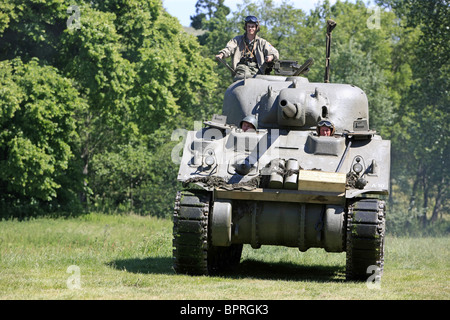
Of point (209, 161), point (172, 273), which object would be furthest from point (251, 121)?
point (172, 273)

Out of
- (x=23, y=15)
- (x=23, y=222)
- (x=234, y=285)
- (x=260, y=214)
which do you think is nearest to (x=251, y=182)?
(x=260, y=214)

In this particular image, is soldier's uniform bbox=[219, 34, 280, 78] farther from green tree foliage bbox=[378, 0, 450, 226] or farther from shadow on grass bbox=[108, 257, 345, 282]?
green tree foliage bbox=[378, 0, 450, 226]

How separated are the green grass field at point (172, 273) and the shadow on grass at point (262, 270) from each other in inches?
Answer: 0.6

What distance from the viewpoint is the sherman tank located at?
37.5 feet

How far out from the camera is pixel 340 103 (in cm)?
1358

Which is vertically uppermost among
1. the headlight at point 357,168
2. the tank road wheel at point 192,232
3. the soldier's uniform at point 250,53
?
the soldier's uniform at point 250,53

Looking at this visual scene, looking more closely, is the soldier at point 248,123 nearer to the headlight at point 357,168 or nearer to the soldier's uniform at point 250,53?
the headlight at point 357,168

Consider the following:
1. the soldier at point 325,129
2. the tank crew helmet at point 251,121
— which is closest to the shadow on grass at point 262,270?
the soldier at point 325,129

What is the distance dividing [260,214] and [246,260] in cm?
464

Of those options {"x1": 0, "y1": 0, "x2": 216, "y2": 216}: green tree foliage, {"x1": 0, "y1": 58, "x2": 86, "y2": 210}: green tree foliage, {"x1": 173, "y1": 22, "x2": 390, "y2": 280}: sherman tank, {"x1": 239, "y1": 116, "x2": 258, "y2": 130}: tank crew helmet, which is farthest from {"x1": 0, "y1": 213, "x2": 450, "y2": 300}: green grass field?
{"x1": 0, "y1": 0, "x2": 216, "y2": 216}: green tree foliage

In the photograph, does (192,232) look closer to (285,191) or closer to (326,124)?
(285,191)

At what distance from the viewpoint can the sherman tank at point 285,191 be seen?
11422mm

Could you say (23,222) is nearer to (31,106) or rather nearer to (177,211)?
(31,106)

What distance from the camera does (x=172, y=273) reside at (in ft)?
40.7
